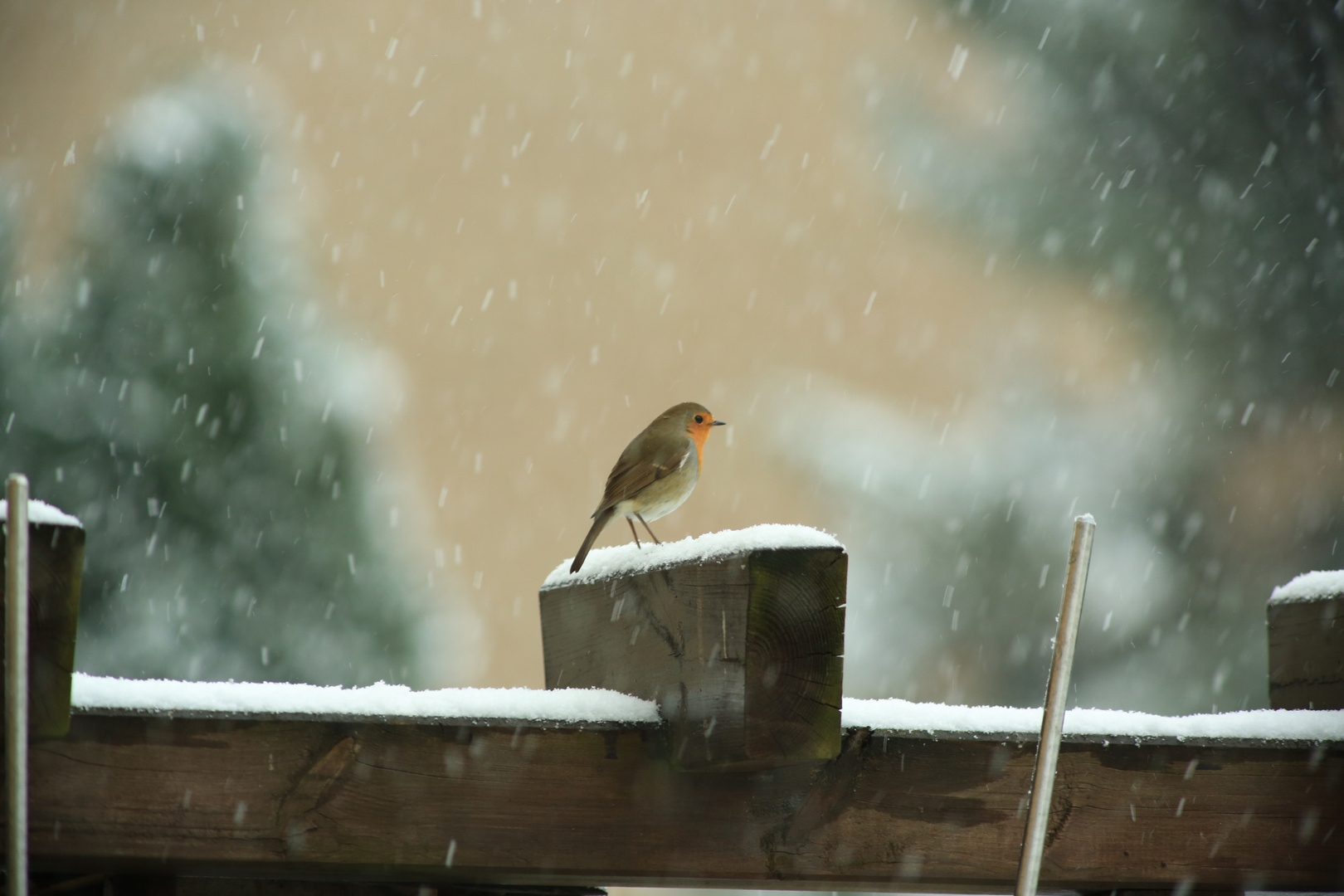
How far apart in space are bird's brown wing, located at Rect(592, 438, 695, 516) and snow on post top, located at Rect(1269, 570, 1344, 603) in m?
1.33

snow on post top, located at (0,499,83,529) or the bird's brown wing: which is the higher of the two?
the bird's brown wing

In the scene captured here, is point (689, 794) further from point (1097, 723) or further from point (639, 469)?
point (639, 469)

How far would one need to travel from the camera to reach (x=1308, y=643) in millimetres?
1650

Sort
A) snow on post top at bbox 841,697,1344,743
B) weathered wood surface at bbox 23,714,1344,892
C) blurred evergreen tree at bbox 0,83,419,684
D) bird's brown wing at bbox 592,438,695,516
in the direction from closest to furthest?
weathered wood surface at bbox 23,714,1344,892 < snow on post top at bbox 841,697,1344,743 < bird's brown wing at bbox 592,438,695,516 < blurred evergreen tree at bbox 0,83,419,684

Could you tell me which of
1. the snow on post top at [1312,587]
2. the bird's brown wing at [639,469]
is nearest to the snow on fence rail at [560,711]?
the snow on post top at [1312,587]

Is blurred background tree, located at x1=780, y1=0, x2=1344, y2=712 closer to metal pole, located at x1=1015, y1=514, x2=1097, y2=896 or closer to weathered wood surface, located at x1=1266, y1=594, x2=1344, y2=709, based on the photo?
weathered wood surface, located at x1=1266, y1=594, x2=1344, y2=709

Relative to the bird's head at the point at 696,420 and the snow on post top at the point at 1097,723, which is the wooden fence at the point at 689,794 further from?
the bird's head at the point at 696,420

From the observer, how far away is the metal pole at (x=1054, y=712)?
3.03 ft

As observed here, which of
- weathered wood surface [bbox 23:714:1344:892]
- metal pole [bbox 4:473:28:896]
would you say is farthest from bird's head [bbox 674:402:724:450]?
metal pole [bbox 4:473:28:896]

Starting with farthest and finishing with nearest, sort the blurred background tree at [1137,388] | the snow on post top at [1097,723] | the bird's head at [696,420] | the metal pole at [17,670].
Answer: the blurred background tree at [1137,388] < the bird's head at [696,420] < the snow on post top at [1097,723] < the metal pole at [17,670]

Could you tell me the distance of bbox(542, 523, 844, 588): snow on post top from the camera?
1134 millimetres

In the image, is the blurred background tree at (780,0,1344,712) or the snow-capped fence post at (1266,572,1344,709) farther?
the blurred background tree at (780,0,1344,712)

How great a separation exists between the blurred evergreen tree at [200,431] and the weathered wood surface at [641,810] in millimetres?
4092

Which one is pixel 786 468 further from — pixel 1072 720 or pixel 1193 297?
pixel 1072 720
